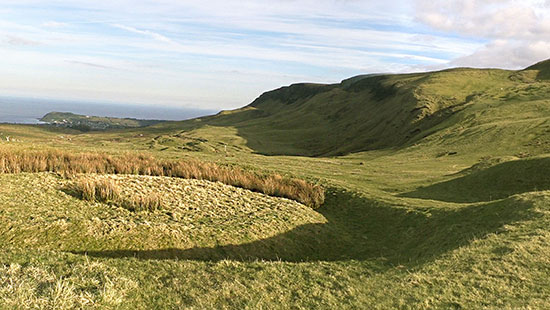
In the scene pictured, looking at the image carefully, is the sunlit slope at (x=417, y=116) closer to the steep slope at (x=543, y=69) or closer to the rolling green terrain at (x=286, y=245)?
the steep slope at (x=543, y=69)

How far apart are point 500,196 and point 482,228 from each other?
1037 cm

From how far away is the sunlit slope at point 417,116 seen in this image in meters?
52.5

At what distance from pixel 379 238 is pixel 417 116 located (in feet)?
213

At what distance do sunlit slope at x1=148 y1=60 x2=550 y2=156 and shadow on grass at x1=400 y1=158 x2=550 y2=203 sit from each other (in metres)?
19.9

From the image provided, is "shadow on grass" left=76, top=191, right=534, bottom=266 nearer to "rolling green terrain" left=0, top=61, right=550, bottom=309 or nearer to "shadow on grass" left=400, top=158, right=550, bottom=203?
"rolling green terrain" left=0, top=61, right=550, bottom=309

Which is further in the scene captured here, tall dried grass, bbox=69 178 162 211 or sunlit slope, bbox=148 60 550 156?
sunlit slope, bbox=148 60 550 156

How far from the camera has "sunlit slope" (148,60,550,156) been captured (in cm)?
5247

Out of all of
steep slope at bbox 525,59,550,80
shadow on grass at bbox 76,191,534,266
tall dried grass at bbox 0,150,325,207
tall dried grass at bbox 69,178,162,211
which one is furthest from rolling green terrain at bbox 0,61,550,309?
steep slope at bbox 525,59,550,80

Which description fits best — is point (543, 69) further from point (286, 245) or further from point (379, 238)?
point (286, 245)

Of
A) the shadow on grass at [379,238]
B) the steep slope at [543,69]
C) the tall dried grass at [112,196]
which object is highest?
the steep slope at [543,69]

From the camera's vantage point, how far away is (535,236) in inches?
473

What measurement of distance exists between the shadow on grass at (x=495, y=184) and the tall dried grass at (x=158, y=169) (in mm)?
7237

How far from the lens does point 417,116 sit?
75312 millimetres

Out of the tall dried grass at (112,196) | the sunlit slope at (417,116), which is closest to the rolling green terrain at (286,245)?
the tall dried grass at (112,196)
